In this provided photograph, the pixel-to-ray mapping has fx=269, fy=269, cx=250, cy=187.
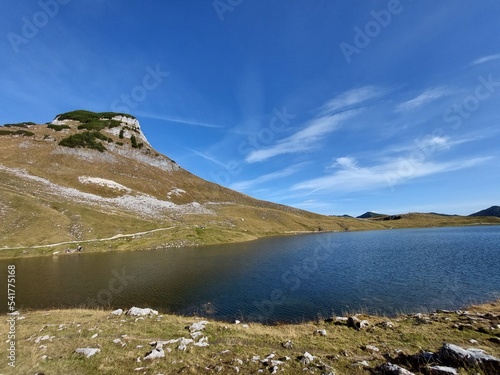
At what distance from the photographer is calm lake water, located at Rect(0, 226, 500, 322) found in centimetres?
3262

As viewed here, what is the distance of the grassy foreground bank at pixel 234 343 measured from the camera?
15.0 metres

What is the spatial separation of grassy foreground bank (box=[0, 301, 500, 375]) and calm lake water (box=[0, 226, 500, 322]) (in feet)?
23.0

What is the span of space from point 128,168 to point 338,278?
174961 mm

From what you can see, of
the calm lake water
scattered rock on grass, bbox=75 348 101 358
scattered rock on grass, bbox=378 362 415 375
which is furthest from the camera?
the calm lake water

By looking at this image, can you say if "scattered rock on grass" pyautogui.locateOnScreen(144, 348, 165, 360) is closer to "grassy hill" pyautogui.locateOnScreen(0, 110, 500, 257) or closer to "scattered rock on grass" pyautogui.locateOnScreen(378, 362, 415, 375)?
"scattered rock on grass" pyautogui.locateOnScreen(378, 362, 415, 375)

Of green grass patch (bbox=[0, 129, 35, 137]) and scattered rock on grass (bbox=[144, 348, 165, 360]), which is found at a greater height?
green grass patch (bbox=[0, 129, 35, 137])

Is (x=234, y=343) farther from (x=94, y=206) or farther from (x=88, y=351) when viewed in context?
(x=94, y=206)

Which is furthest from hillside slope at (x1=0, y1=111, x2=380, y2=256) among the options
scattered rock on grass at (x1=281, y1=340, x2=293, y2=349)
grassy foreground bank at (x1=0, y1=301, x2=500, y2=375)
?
scattered rock on grass at (x1=281, y1=340, x2=293, y2=349)

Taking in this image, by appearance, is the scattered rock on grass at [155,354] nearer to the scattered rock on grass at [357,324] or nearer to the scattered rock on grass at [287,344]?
the scattered rock on grass at [287,344]

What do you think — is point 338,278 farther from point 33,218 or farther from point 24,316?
point 33,218

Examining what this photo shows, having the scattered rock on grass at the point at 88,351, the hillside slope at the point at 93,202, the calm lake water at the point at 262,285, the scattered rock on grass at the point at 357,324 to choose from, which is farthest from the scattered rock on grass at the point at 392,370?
the hillside slope at the point at 93,202

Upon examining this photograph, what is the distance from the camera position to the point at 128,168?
187m

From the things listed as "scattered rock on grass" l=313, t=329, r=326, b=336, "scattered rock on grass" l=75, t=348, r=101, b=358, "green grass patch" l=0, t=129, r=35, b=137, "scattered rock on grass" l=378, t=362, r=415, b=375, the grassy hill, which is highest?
"green grass patch" l=0, t=129, r=35, b=137

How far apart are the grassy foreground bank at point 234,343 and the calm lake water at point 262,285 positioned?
7011 millimetres
